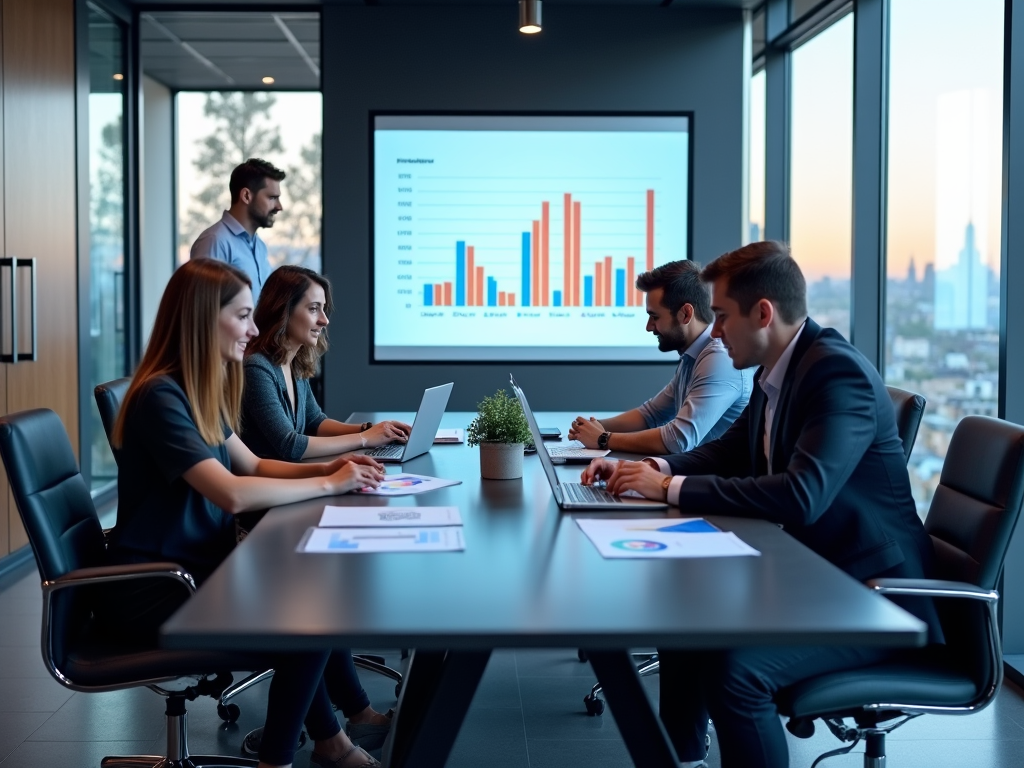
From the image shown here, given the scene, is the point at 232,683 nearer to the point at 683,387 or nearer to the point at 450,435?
the point at 450,435

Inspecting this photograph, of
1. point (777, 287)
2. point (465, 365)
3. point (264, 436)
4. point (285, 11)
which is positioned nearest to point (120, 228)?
point (285, 11)

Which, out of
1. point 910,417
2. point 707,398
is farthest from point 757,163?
point 910,417

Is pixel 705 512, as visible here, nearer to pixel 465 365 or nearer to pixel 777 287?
pixel 777 287

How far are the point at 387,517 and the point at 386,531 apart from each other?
15cm

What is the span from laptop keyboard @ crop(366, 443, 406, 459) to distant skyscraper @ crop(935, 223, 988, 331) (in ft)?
6.94

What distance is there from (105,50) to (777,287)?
500 centimetres

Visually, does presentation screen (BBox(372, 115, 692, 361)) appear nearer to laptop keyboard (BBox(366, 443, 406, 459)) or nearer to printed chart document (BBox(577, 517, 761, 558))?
laptop keyboard (BBox(366, 443, 406, 459))

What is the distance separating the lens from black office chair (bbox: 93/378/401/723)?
2760 mm

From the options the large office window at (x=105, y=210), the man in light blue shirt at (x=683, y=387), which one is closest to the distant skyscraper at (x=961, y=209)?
the man in light blue shirt at (x=683, y=387)

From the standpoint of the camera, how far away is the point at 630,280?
20.4ft

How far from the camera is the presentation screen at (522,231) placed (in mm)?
6098

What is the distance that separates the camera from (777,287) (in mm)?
2441

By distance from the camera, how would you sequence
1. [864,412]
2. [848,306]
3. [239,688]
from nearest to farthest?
1. [864,412]
2. [239,688]
3. [848,306]

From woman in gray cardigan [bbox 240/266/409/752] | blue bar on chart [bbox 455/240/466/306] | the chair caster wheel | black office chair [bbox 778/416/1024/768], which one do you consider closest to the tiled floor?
the chair caster wheel
